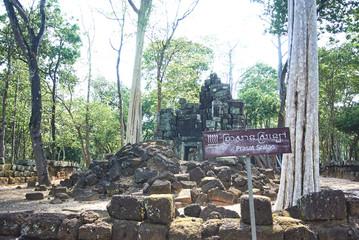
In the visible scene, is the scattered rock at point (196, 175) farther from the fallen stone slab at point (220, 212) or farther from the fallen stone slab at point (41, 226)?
the fallen stone slab at point (41, 226)

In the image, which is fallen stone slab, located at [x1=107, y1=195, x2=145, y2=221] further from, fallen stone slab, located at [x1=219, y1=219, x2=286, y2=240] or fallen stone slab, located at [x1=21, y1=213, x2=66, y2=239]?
fallen stone slab, located at [x1=219, y1=219, x2=286, y2=240]

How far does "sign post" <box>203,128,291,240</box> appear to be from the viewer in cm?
327

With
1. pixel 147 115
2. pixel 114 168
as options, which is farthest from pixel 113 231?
pixel 147 115

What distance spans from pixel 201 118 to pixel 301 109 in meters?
11.7

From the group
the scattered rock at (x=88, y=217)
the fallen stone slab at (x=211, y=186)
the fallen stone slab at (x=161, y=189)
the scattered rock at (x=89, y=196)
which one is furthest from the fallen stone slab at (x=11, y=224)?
the fallen stone slab at (x=211, y=186)

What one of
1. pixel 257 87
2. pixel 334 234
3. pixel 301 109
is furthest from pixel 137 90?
pixel 257 87

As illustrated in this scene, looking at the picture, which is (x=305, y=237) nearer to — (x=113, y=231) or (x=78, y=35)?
(x=113, y=231)

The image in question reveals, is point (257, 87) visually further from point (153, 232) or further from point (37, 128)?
point (153, 232)

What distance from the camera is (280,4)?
13.6 meters

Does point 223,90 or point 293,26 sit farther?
point 223,90

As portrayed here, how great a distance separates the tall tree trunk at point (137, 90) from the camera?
671 inches

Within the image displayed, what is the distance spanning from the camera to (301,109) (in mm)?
5230

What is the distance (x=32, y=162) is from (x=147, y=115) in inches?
846

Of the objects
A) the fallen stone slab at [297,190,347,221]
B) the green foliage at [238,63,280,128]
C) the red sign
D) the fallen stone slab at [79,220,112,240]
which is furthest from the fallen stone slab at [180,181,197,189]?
the green foliage at [238,63,280,128]
